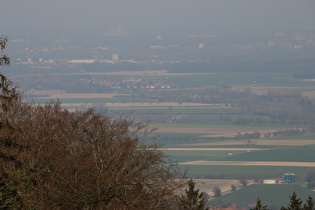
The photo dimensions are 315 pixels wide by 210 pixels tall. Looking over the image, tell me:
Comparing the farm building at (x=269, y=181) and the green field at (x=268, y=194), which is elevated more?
the farm building at (x=269, y=181)

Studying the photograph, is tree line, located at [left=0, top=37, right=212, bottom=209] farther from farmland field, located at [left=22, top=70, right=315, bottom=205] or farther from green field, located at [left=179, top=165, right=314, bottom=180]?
green field, located at [left=179, top=165, right=314, bottom=180]

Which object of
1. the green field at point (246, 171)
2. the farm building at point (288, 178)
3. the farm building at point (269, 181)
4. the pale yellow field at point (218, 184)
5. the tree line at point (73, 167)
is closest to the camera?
the tree line at point (73, 167)

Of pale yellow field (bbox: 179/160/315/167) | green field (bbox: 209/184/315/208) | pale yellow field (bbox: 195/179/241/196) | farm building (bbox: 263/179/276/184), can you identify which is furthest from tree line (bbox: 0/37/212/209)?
pale yellow field (bbox: 179/160/315/167)

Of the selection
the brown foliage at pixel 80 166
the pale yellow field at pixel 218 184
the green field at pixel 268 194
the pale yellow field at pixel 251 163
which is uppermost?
the brown foliage at pixel 80 166

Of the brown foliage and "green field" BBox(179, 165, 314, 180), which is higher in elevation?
the brown foliage

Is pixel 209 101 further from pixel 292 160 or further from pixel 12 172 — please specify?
pixel 12 172

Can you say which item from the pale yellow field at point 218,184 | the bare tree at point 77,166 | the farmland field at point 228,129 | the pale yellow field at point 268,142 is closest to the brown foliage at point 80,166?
the bare tree at point 77,166

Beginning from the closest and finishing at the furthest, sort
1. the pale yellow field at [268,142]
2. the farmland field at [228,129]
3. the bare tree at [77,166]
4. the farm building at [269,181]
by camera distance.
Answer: the bare tree at [77,166] → the farm building at [269,181] → the farmland field at [228,129] → the pale yellow field at [268,142]

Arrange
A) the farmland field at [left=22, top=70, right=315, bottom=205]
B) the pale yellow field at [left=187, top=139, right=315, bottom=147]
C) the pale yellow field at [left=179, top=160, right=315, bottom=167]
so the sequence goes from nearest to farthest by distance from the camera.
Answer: the farmland field at [left=22, top=70, right=315, bottom=205] → the pale yellow field at [left=179, top=160, right=315, bottom=167] → the pale yellow field at [left=187, top=139, right=315, bottom=147]

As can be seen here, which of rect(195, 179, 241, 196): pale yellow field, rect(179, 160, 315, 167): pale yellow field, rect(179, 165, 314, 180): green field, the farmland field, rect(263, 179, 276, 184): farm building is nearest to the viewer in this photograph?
rect(195, 179, 241, 196): pale yellow field

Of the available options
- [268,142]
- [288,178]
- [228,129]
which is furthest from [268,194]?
[228,129]

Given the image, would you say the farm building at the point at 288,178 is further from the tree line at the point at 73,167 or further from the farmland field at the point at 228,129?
the tree line at the point at 73,167

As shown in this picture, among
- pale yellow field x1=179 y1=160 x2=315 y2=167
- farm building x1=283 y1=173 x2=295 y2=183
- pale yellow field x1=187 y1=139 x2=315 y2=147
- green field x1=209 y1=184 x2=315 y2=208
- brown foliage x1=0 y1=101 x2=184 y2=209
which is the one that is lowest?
green field x1=209 y1=184 x2=315 y2=208
